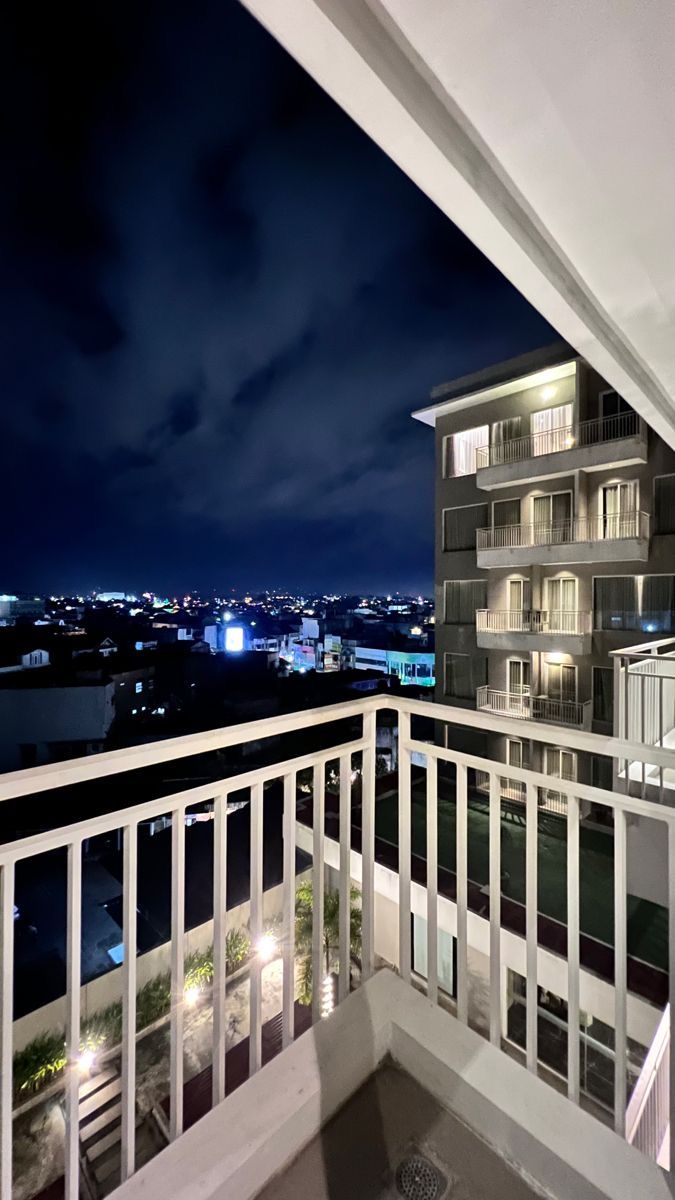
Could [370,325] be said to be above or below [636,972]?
above

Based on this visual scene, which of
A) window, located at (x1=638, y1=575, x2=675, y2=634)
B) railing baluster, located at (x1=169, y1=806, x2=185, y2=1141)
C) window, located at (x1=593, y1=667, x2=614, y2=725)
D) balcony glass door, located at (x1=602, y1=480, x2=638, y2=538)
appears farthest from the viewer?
window, located at (x1=593, y1=667, x2=614, y2=725)

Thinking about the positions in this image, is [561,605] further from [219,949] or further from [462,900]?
[219,949]

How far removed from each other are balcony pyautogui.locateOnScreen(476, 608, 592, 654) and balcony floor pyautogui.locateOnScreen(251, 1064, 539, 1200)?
23.3 ft

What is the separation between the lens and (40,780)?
0.87 m

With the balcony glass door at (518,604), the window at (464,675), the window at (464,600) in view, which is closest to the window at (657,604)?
the balcony glass door at (518,604)

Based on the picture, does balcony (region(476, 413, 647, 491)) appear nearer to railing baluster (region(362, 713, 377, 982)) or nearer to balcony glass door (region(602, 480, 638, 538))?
balcony glass door (region(602, 480, 638, 538))

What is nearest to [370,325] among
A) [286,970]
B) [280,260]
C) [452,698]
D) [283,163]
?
[280,260]

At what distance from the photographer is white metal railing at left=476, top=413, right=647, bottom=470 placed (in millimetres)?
7199

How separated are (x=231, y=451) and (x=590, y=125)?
32.0 metres

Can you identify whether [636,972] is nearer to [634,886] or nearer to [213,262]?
[634,886]

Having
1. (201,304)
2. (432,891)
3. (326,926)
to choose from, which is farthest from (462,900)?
(201,304)

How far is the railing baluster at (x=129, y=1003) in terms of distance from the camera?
1034mm

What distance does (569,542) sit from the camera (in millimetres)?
7574

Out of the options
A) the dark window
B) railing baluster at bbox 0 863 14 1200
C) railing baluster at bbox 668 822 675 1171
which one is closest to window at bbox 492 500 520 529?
the dark window
